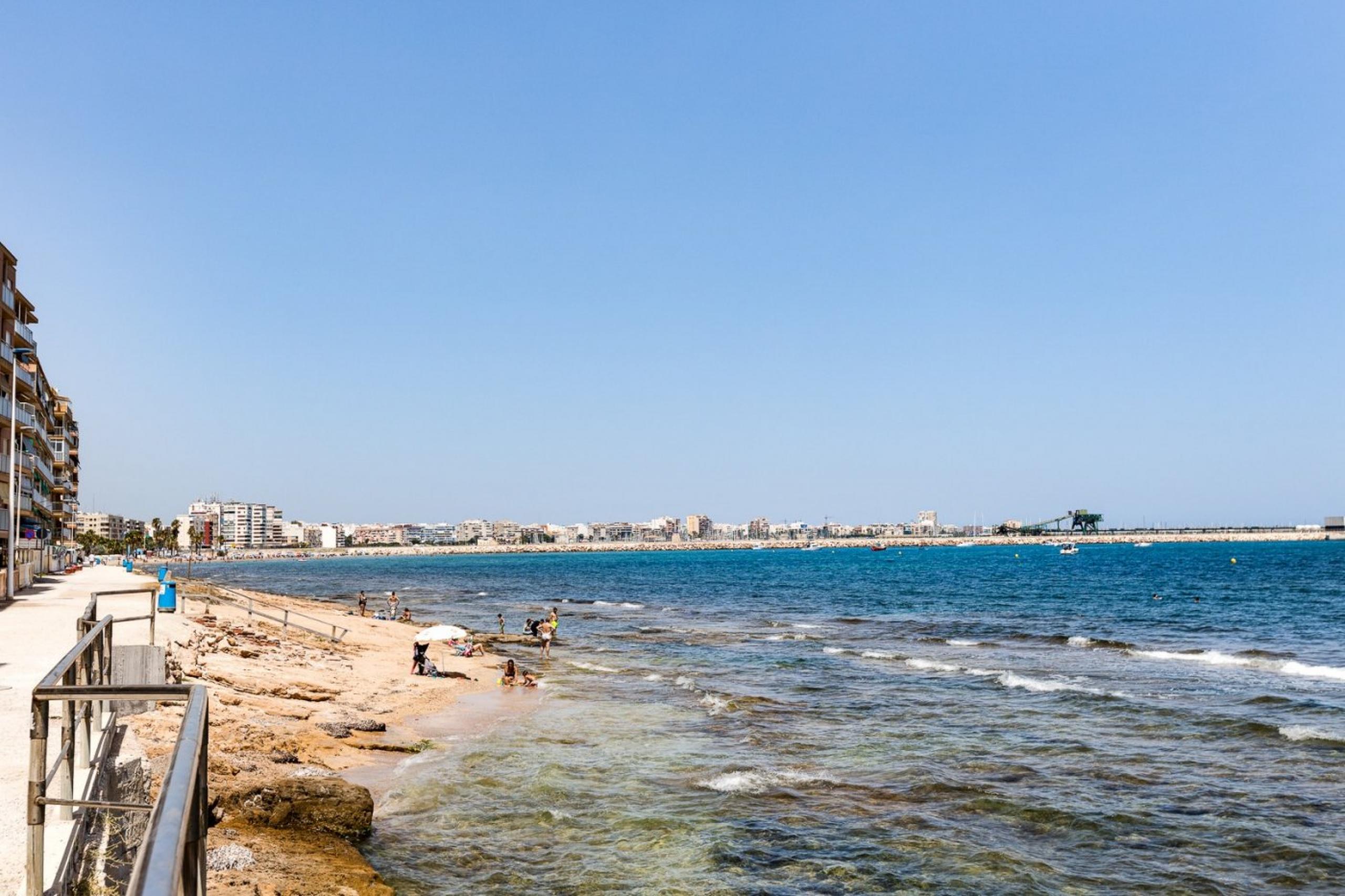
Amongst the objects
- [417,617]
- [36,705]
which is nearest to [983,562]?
[417,617]

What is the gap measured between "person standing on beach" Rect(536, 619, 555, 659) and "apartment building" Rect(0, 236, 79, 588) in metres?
23.8

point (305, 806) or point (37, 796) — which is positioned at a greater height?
point (37, 796)

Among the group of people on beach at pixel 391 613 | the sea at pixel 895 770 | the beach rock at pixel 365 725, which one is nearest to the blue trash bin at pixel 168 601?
the sea at pixel 895 770

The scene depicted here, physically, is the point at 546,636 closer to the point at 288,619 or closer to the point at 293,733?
the point at 288,619

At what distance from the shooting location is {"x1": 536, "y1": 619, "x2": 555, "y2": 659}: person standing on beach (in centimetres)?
4138

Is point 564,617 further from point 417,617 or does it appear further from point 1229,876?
point 1229,876

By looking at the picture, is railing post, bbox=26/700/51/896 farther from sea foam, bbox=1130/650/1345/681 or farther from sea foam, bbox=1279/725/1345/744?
sea foam, bbox=1130/650/1345/681

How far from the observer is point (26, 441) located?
5462cm

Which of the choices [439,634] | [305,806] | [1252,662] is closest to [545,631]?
[439,634]

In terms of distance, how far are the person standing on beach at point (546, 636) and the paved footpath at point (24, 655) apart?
16416mm

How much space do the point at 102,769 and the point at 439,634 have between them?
25.2 metres

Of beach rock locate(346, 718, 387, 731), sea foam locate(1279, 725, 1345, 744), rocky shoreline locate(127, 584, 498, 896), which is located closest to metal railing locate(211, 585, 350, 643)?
rocky shoreline locate(127, 584, 498, 896)

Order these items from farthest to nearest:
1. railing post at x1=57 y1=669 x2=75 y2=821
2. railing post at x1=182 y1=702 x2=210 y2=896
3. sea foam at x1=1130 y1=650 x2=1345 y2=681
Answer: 1. sea foam at x1=1130 y1=650 x2=1345 y2=681
2. railing post at x1=57 y1=669 x2=75 y2=821
3. railing post at x1=182 y1=702 x2=210 y2=896

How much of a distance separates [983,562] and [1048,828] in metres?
156
